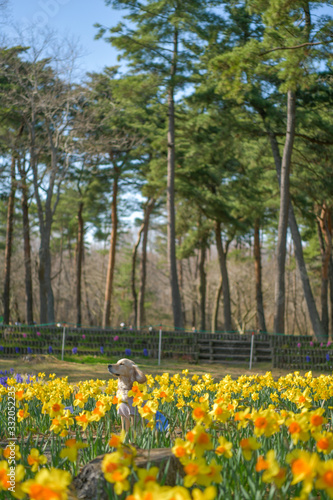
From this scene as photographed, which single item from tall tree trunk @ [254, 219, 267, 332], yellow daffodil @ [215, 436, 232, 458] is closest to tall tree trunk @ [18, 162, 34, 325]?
tall tree trunk @ [254, 219, 267, 332]

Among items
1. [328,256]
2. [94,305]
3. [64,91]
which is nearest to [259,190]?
[328,256]

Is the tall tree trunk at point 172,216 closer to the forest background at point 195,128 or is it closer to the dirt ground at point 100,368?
the forest background at point 195,128

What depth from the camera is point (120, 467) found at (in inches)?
78.6

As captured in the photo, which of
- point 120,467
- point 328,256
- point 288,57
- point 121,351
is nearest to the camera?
point 120,467

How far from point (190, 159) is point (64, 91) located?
17.7ft

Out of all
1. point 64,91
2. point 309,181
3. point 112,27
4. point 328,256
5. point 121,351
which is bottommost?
point 121,351

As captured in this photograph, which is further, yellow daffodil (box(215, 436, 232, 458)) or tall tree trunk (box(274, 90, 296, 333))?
tall tree trunk (box(274, 90, 296, 333))

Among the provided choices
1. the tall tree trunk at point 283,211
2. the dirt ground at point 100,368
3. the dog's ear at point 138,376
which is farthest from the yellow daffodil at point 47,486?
the tall tree trunk at point 283,211

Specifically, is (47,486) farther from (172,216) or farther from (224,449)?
(172,216)

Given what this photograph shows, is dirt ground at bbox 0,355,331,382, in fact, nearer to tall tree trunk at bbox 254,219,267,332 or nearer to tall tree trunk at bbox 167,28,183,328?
tall tree trunk at bbox 167,28,183,328

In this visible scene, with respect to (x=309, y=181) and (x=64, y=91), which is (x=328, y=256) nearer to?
(x=309, y=181)

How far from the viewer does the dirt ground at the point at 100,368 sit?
10.8 metres

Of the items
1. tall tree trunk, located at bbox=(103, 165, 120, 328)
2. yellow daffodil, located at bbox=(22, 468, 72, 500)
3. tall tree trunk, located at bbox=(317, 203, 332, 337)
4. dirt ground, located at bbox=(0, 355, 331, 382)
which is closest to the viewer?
yellow daffodil, located at bbox=(22, 468, 72, 500)

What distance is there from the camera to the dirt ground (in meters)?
10.8
